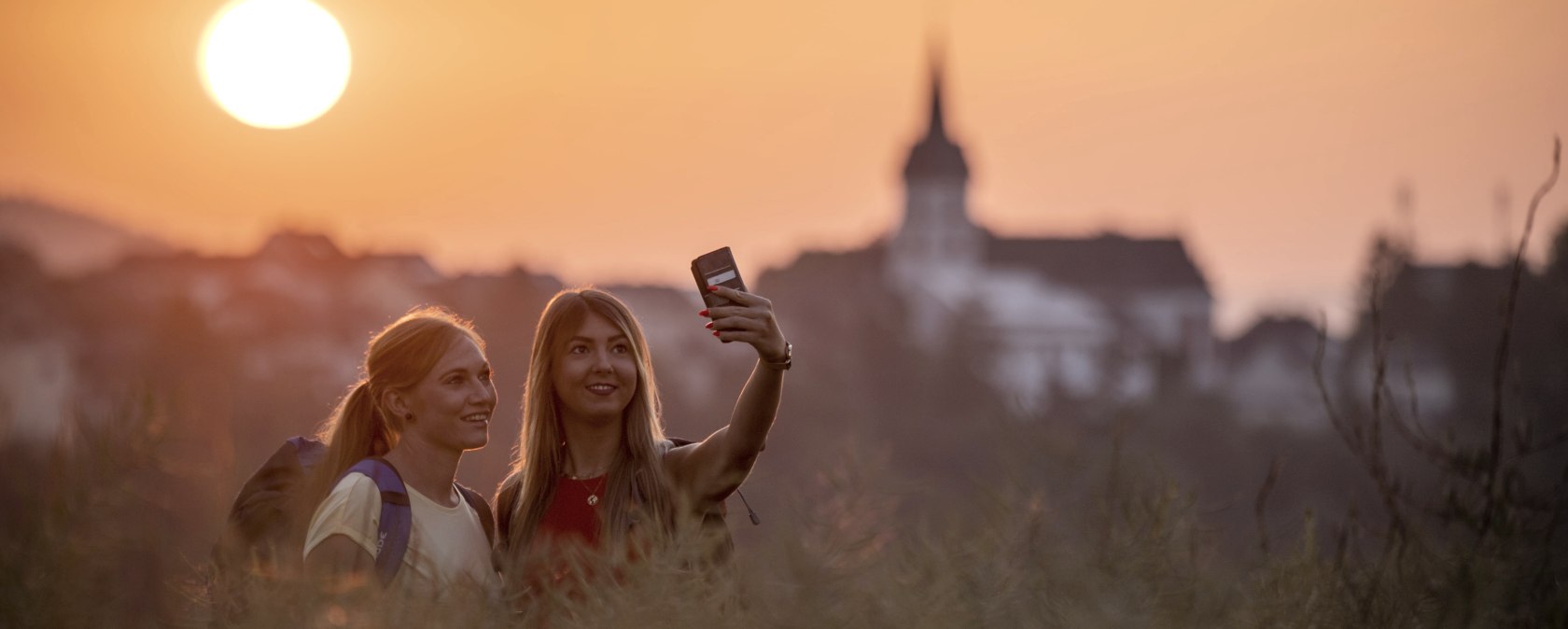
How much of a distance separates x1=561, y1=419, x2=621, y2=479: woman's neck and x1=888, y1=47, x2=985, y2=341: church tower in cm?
12743

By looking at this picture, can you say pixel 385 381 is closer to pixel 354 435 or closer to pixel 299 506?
pixel 354 435

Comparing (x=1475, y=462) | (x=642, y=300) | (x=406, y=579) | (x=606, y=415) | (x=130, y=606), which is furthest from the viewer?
(x=642, y=300)

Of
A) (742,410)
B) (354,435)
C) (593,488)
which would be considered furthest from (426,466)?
(742,410)

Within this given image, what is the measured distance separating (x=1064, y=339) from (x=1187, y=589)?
5192 inches

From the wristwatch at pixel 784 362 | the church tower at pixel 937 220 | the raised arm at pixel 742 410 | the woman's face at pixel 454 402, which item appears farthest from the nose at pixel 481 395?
the church tower at pixel 937 220

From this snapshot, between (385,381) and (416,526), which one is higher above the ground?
(385,381)

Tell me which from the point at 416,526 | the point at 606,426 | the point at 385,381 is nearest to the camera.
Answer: the point at 416,526

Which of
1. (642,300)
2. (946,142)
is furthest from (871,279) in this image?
(642,300)

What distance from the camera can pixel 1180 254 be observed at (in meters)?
140

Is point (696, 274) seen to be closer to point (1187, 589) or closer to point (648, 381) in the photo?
point (648, 381)

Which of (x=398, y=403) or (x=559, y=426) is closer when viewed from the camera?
(x=398, y=403)

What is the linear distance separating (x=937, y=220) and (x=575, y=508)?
13428 centimetres

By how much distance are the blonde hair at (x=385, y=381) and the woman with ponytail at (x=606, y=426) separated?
243 millimetres

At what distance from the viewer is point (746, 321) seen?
382 centimetres
